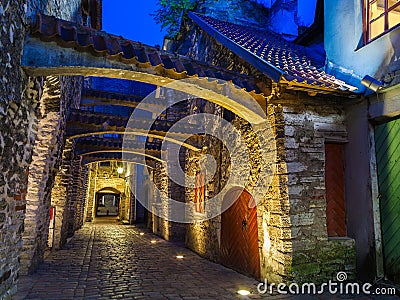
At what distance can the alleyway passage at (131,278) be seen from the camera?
4.50m

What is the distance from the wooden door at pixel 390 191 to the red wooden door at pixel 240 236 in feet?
6.49

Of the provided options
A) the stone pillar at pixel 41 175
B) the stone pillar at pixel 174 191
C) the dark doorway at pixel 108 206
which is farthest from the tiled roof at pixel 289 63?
the dark doorway at pixel 108 206

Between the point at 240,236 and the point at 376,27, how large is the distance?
4369mm

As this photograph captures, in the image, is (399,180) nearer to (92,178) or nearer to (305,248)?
(305,248)

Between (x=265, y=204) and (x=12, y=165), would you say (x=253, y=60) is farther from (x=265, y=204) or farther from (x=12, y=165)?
(x=12, y=165)

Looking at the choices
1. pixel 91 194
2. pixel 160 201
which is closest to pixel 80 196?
pixel 160 201

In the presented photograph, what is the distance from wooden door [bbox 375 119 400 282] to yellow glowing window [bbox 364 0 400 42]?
59.5 inches

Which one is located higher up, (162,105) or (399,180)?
(162,105)

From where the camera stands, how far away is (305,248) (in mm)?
4629

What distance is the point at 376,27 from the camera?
197 inches

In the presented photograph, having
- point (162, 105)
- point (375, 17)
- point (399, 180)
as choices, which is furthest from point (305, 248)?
point (162, 105)

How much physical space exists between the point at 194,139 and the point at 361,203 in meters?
4.63

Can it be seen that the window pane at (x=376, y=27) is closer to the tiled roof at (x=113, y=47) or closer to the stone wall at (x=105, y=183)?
the tiled roof at (x=113, y=47)

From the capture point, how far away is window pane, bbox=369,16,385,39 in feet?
16.0
